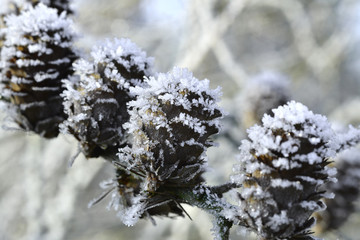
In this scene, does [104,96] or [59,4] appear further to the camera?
[59,4]

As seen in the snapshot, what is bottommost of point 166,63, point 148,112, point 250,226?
point 250,226

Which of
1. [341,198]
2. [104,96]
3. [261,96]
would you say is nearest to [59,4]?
[104,96]

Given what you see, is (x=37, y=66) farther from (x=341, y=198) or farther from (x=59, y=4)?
(x=341, y=198)

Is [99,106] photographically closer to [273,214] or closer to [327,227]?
[273,214]

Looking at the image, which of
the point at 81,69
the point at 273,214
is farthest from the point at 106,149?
the point at 273,214

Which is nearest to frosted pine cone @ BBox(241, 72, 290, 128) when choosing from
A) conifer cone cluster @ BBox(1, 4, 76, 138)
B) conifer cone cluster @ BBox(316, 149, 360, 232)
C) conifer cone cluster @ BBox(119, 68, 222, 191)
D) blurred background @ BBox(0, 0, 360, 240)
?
blurred background @ BBox(0, 0, 360, 240)

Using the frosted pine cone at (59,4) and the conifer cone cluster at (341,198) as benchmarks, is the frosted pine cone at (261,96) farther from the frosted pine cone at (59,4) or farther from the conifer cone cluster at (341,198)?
the frosted pine cone at (59,4)

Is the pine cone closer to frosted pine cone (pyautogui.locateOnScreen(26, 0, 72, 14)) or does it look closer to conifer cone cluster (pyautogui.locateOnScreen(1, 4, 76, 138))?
conifer cone cluster (pyautogui.locateOnScreen(1, 4, 76, 138))
